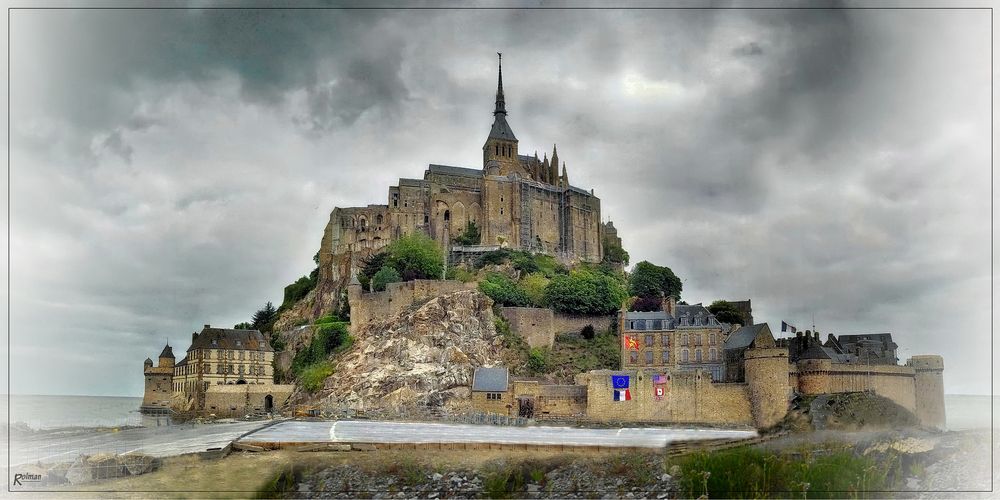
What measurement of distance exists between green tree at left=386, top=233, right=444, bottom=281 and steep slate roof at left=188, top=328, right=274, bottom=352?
9.01m

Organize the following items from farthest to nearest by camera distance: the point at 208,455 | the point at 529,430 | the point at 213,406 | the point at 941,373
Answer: the point at 213,406
the point at 941,373
the point at 529,430
the point at 208,455

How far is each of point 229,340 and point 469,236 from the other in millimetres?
17912

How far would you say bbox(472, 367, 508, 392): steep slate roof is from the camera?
42.9 meters

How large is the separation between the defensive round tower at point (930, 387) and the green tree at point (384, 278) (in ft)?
90.4

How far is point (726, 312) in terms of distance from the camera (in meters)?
51.2

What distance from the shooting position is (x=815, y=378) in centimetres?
3831

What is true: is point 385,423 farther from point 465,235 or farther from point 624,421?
point 465,235

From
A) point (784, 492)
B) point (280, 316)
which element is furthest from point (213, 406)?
point (784, 492)

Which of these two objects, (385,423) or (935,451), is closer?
(935,451)

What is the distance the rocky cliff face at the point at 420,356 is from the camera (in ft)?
147

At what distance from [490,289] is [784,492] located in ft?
97.0

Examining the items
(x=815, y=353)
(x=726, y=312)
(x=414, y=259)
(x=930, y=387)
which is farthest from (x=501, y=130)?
(x=930, y=387)

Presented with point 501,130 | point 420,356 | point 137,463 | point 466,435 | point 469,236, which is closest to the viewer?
point 137,463

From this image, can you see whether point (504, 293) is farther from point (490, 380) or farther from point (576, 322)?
point (490, 380)
